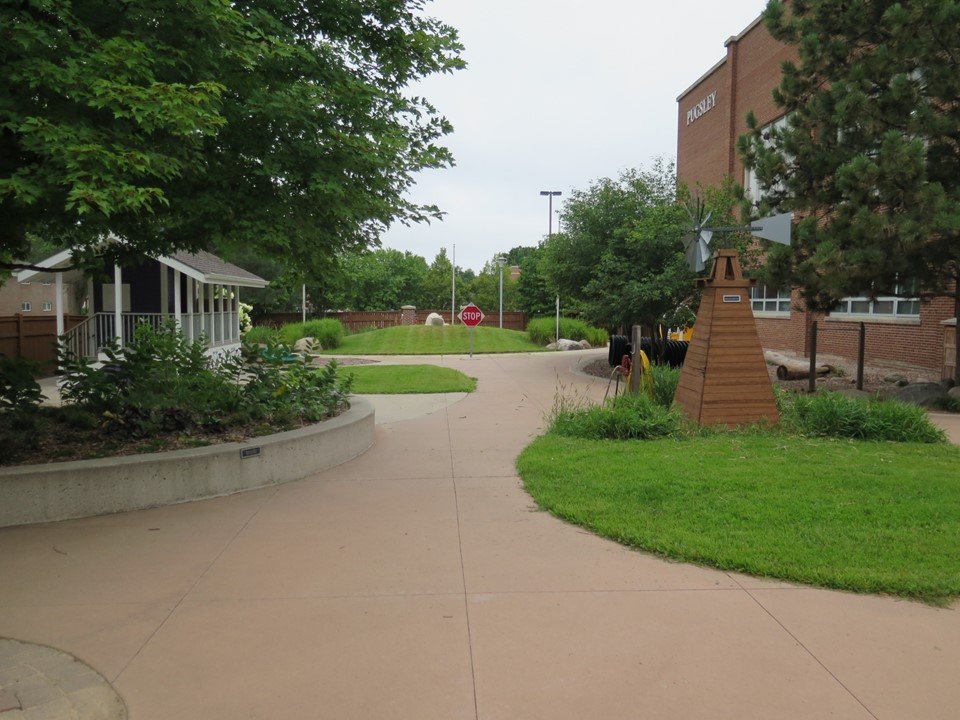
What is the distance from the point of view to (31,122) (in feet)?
14.8

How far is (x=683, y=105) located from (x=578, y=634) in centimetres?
3683

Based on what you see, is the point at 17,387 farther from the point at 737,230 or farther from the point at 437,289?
the point at 437,289

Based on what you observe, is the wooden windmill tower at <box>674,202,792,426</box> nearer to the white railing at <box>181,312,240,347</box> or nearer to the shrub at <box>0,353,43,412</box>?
the shrub at <box>0,353,43,412</box>

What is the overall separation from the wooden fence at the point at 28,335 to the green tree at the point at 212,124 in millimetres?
11318

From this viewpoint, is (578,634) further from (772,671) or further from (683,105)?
(683,105)

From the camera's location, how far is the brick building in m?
18.0

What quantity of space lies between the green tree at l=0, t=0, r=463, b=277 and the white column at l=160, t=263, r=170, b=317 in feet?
42.4

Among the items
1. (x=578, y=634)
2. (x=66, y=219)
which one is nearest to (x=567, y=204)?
(x=66, y=219)

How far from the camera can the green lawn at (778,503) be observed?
4.75m

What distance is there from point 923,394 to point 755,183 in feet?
52.7

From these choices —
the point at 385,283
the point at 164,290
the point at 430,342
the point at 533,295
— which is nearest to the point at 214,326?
the point at 164,290

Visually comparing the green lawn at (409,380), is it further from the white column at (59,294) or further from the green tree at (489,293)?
the green tree at (489,293)

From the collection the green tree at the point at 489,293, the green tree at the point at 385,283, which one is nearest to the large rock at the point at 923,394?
the green tree at the point at 489,293

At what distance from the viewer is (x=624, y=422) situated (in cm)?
905
